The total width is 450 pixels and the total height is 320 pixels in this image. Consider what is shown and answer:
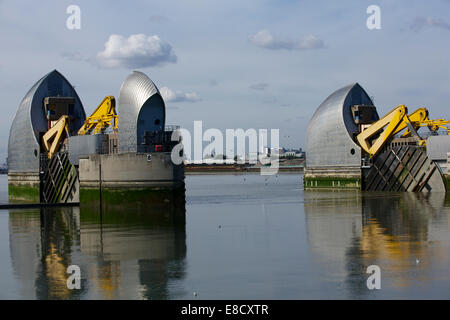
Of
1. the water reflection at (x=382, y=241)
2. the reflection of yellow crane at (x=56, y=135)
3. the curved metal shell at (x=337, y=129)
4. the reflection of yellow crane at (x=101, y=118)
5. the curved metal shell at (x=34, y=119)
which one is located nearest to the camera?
the water reflection at (x=382, y=241)

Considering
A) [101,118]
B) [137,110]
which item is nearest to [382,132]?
[101,118]

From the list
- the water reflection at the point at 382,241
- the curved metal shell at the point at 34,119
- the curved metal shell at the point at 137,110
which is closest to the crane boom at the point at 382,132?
the water reflection at the point at 382,241

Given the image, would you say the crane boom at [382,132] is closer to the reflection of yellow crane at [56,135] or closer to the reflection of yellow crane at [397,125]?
the reflection of yellow crane at [397,125]

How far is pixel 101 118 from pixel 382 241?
4657 cm

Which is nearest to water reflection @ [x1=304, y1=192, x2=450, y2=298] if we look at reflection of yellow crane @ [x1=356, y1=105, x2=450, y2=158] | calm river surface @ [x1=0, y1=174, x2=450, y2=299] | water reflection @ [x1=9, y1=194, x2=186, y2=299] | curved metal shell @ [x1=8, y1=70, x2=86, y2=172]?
calm river surface @ [x1=0, y1=174, x2=450, y2=299]

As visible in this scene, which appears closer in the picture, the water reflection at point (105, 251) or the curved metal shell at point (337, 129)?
the water reflection at point (105, 251)

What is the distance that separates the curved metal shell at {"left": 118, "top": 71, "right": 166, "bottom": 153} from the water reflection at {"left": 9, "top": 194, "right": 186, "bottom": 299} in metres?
6.25

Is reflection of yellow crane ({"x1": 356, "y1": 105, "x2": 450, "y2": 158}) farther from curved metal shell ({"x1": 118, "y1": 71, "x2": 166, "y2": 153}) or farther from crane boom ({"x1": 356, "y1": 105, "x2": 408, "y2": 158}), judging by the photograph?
curved metal shell ({"x1": 118, "y1": 71, "x2": 166, "y2": 153})

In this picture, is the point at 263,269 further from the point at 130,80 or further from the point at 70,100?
the point at 70,100

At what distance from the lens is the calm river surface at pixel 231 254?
68.1 ft

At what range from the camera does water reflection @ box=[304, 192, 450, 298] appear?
72.2ft

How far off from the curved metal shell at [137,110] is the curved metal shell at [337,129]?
35.7m

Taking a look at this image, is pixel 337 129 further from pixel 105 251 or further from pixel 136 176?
pixel 105 251
